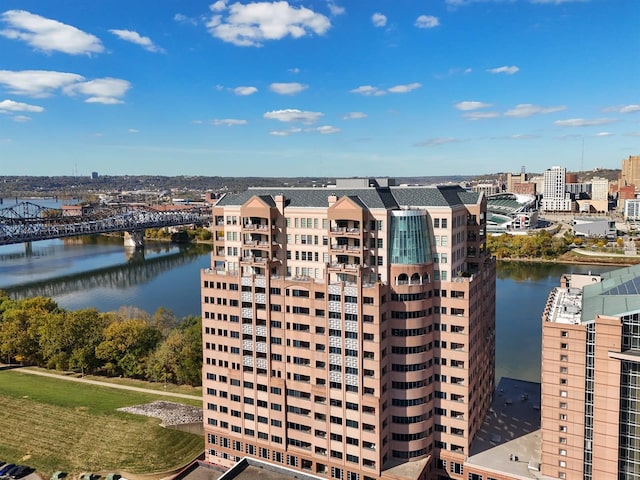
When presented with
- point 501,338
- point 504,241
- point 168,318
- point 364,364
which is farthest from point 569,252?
point 364,364

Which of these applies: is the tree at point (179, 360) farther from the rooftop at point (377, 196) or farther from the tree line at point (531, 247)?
the tree line at point (531, 247)

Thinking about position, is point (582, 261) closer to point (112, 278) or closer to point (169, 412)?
point (112, 278)

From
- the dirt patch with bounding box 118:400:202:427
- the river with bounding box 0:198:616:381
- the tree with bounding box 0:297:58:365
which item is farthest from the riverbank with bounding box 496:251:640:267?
the tree with bounding box 0:297:58:365

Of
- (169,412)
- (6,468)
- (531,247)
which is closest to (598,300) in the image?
(169,412)

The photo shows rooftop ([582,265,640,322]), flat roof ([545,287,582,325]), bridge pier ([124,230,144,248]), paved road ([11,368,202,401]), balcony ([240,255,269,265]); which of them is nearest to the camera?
rooftop ([582,265,640,322])

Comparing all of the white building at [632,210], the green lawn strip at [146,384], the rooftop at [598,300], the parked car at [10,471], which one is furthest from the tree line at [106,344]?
the white building at [632,210]

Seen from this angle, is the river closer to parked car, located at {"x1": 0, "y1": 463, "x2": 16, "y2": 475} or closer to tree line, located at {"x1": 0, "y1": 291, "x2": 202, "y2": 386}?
tree line, located at {"x1": 0, "y1": 291, "x2": 202, "y2": 386}
